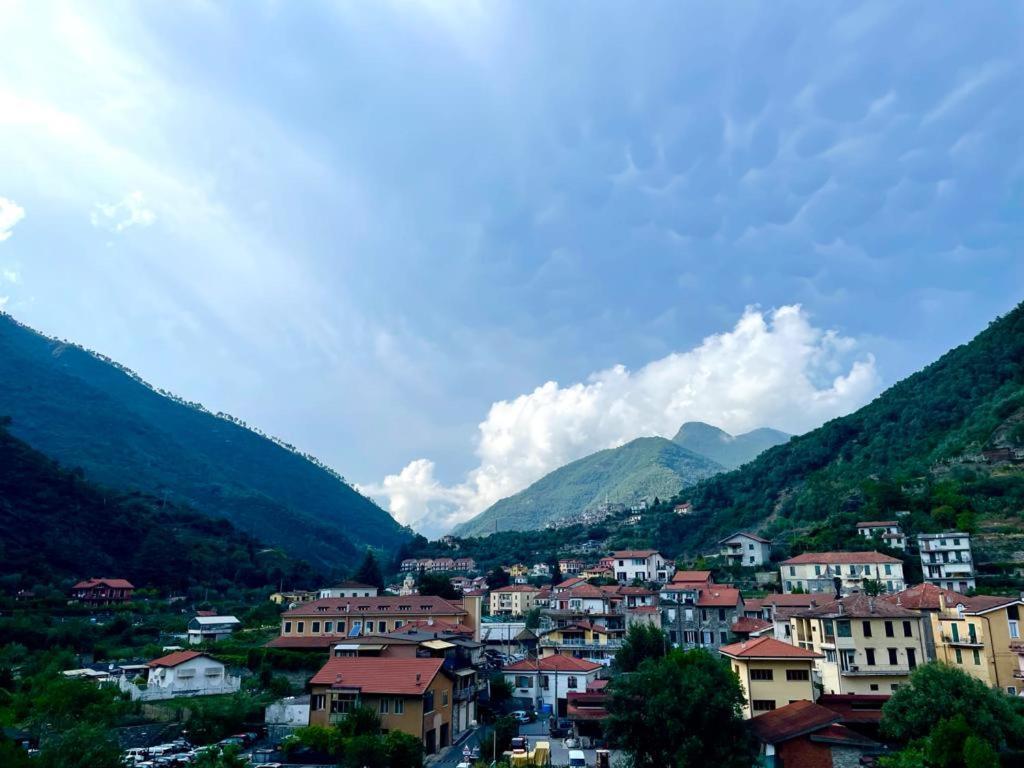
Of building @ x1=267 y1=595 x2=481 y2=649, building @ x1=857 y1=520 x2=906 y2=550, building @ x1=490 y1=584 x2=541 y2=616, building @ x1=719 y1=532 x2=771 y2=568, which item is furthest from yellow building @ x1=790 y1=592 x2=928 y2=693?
building @ x1=490 y1=584 x2=541 y2=616

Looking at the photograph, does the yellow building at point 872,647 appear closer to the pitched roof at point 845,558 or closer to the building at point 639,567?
the pitched roof at point 845,558

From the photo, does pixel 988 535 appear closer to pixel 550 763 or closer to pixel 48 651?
pixel 550 763

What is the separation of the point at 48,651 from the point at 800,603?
57454 millimetres

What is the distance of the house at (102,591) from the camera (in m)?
74.4

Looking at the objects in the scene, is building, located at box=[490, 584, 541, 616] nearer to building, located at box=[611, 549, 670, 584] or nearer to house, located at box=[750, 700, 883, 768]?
building, located at box=[611, 549, 670, 584]

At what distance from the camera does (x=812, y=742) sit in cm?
2811

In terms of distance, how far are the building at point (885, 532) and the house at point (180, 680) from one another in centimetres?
6224

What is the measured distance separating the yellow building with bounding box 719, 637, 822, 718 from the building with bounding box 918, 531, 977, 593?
1423 inches

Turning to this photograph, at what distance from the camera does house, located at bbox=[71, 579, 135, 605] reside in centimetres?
7441

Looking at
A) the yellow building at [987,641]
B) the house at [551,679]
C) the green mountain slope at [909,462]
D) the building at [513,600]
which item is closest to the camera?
the yellow building at [987,641]

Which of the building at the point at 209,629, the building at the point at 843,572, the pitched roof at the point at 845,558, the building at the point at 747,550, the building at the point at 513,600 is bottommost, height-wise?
the building at the point at 209,629

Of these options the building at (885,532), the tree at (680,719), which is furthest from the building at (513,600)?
the tree at (680,719)

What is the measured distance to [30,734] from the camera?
2972 cm

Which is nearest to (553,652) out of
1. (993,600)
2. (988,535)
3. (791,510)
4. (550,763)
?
(550,763)
